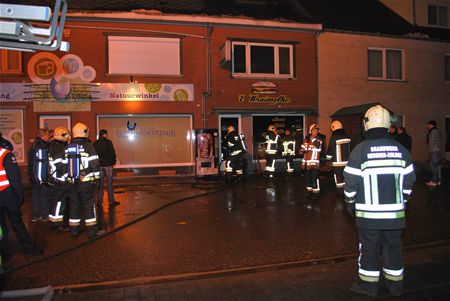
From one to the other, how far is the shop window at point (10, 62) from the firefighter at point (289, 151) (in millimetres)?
Result: 9769

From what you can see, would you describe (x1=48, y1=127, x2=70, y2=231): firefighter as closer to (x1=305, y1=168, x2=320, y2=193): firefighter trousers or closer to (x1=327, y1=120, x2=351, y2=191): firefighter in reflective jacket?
(x1=327, y1=120, x2=351, y2=191): firefighter in reflective jacket

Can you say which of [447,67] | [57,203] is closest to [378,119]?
[57,203]

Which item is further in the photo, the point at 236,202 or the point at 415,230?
the point at 236,202

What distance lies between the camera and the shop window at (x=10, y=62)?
14102mm

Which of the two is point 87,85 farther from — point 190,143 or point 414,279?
point 414,279

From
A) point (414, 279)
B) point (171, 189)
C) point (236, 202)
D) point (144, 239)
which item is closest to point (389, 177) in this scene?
point (414, 279)

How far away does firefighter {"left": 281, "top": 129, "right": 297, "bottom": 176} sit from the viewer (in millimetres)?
14969

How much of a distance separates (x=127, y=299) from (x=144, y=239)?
7.95 feet

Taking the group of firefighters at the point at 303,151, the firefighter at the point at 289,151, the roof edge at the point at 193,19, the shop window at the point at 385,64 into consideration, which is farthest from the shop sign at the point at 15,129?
the shop window at the point at 385,64

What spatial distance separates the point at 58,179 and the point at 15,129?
8506 mm

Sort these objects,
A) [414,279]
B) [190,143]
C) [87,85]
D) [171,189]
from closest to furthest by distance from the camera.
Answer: [414,279], [171,189], [87,85], [190,143]

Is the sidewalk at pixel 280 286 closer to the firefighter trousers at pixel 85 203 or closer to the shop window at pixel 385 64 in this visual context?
the firefighter trousers at pixel 85 203

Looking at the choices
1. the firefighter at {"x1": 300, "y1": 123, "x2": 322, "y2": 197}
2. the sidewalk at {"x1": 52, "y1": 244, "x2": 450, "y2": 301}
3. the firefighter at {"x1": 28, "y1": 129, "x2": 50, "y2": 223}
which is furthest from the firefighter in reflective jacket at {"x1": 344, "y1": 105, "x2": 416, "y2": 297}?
the firefighter at {"x1": 28, "y1": 129, "x2": 50, "y2": 223}

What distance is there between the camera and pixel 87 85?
14.5m
